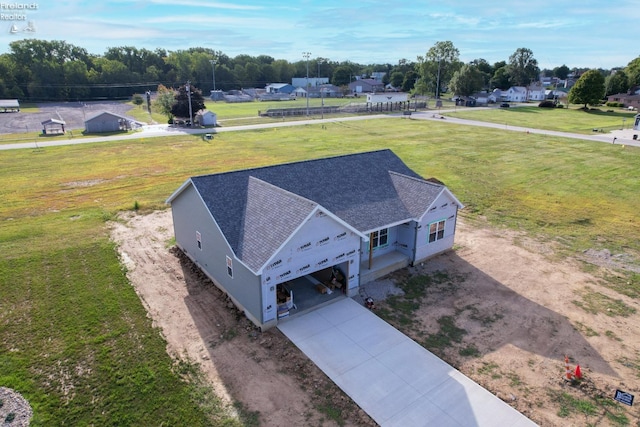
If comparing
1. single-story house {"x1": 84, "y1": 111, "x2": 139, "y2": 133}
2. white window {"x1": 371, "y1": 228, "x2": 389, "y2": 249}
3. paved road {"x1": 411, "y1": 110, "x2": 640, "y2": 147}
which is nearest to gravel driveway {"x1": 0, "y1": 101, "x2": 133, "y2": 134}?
single-story house {"x1": 84, "y1": 111, "x2": 139, "y2": 133}

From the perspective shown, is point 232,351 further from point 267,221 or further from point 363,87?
point 363,87

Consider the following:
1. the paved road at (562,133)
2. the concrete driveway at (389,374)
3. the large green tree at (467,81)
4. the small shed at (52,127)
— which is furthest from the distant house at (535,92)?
the concrete driveway at (389,374)

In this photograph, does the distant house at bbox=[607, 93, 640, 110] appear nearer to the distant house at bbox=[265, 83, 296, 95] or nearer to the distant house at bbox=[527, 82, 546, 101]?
the distant house at bbox=[527, 82, 546, 101]

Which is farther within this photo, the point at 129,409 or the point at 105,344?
the point at 105,344

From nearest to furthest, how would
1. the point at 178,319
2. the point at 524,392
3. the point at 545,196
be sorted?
the point at 524,392, the point at 178,319, the point at 545,196

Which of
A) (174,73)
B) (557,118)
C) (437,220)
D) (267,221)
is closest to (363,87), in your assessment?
(174,73)

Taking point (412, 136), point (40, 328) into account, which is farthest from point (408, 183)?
point (412, 136)

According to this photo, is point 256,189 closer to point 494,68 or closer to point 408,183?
point 408,183
